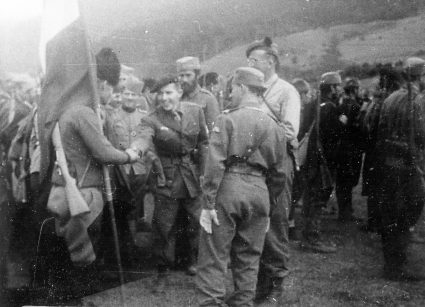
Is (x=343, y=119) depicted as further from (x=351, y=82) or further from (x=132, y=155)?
(x=132, y=155)

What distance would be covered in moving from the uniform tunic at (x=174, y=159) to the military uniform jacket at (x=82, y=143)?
67 centimetres

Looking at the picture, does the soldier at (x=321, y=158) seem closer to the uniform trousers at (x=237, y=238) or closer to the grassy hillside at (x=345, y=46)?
the grassy hillside at (x=345, y=46)

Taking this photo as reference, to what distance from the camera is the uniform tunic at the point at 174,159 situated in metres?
4.67

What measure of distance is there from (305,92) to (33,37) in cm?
325

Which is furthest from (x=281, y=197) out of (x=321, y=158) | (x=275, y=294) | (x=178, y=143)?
(x=321, y=158)

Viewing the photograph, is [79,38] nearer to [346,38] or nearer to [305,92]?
[346,38]

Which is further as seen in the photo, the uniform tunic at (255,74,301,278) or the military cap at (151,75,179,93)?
the military cap at (151,75,179,93)

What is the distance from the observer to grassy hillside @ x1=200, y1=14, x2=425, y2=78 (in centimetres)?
456

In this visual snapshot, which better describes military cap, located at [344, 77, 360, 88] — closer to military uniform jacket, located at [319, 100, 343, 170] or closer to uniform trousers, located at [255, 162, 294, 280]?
military uniform jacket, located at [319, 100, 343, 170]

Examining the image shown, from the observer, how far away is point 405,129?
4.53 metres

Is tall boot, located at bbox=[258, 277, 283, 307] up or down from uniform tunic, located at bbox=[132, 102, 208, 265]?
down

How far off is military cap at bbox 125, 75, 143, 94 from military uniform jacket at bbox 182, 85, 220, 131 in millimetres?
767

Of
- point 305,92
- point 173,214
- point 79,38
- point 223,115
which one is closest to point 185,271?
point 173,214

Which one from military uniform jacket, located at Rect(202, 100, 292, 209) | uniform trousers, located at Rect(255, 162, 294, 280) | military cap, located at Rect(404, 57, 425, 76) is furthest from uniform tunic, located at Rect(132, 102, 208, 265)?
military cap, located at Rect(404, 57, 425, 76)
